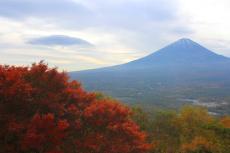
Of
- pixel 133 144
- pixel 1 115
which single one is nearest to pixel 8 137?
pixel 1 115

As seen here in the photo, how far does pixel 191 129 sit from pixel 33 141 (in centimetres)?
2863

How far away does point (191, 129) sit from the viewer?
43.5m

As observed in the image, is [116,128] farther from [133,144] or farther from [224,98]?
[224,98]

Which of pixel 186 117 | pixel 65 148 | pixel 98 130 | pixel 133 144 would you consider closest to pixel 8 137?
pixel 65 148

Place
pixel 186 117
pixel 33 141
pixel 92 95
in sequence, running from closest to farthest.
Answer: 1. pixel 33 141
2. pixel 92 95
3. pixel 186 117

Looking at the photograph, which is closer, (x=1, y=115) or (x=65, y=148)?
(x=1, y=115)

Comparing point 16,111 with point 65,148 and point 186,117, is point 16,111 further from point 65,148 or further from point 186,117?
point 186,117

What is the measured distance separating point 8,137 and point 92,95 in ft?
21.0

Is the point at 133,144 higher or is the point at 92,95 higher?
the point at 92,95

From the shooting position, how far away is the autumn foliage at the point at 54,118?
17.5 metres

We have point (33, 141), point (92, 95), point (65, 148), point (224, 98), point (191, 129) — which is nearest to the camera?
point (33, 141)

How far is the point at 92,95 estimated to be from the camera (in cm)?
2303

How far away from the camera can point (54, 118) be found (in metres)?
19.1

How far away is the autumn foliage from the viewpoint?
688 inches
